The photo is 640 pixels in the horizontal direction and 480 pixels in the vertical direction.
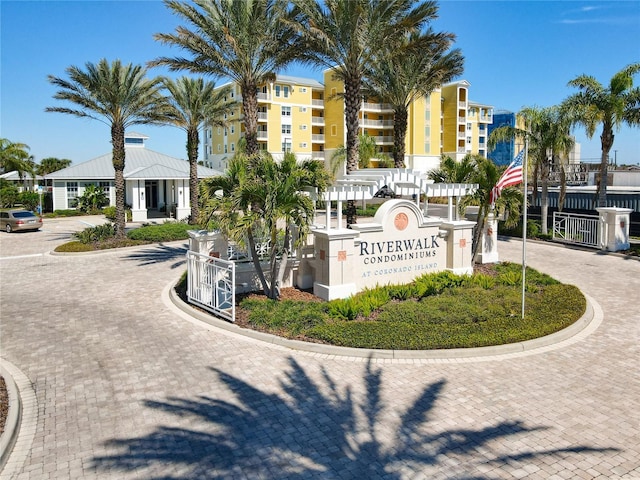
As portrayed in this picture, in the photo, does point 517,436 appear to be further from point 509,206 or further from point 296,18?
point 296,18

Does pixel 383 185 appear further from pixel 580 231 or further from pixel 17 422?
pixel 580 231

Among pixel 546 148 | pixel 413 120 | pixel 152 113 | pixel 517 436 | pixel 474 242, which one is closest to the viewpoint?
pixel 517 436

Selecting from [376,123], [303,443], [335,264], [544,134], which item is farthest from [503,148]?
[303,443]

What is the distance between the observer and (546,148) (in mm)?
25656

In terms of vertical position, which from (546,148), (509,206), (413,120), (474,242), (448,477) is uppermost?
(413,120)

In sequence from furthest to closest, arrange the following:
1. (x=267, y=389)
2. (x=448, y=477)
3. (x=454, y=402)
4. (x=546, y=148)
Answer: (x=546, y=148) < (x=267, y=389) < (x=454, y=402) < (x=448, y=477)

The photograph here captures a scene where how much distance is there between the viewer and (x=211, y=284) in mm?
12820

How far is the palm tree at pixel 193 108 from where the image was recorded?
2984 cm

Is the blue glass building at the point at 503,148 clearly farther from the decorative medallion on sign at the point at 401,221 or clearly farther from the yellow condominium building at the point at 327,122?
the decorative medallion on sign at the point at 401,221

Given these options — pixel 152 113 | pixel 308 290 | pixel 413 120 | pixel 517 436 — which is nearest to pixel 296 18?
pixel 308 290

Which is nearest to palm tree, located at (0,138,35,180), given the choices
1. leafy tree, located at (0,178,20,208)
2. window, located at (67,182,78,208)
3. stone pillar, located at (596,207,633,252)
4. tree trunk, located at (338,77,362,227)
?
leafy tree, located at (0,178,20,208)

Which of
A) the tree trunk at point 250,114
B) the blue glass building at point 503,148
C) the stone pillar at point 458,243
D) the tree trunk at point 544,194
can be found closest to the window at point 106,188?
the tree trunk at point 250,114

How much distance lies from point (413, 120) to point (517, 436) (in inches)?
2329

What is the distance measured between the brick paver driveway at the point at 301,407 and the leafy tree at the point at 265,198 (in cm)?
256
